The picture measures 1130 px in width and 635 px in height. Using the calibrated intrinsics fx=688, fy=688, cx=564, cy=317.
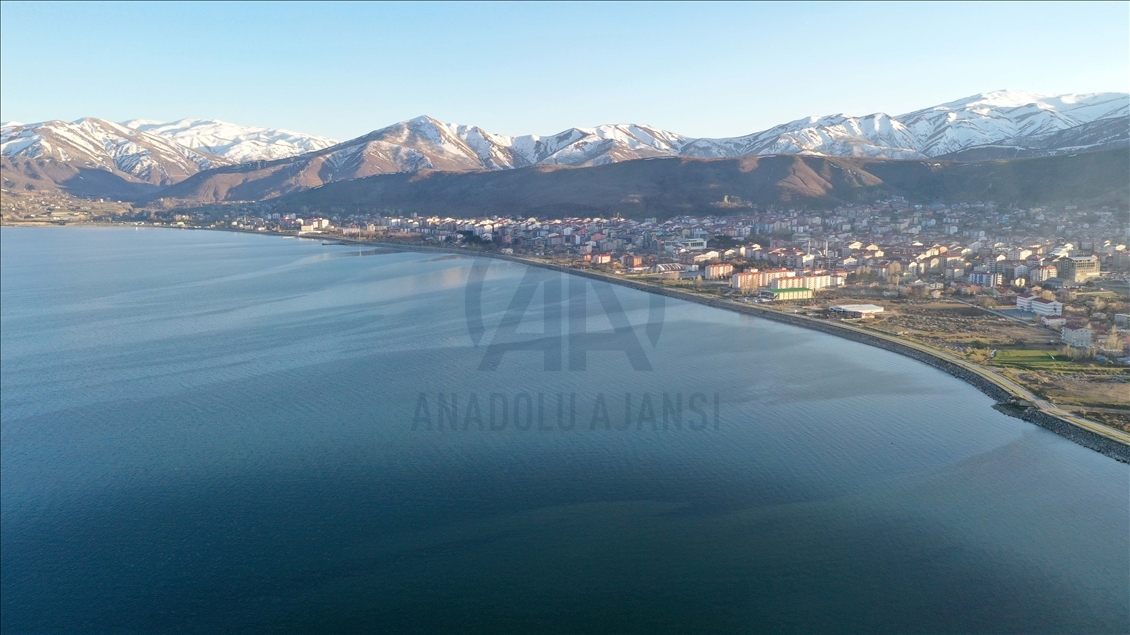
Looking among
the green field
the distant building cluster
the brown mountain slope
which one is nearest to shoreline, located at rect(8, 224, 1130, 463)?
the green field

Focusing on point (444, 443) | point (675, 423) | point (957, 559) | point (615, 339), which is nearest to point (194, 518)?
point (444, 443)

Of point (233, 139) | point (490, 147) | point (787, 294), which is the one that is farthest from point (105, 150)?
point (787, 294)

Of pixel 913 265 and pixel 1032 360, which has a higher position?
pixel 913 265

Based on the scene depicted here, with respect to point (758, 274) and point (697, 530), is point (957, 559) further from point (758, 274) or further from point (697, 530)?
point (758, 274)

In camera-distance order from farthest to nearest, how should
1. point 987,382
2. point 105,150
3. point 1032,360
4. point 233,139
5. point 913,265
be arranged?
point 233,139 → point 105,150 → point 913,265 → point 1032,360 → point 987,382

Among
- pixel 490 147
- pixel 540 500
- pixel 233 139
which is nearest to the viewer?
pixel 540 500

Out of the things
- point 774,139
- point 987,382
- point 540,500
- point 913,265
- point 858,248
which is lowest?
point 540,500

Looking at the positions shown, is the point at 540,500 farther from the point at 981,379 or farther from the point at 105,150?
the point at 105,150

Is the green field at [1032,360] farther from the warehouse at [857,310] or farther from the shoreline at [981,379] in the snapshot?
the warehouse at [857,310]
